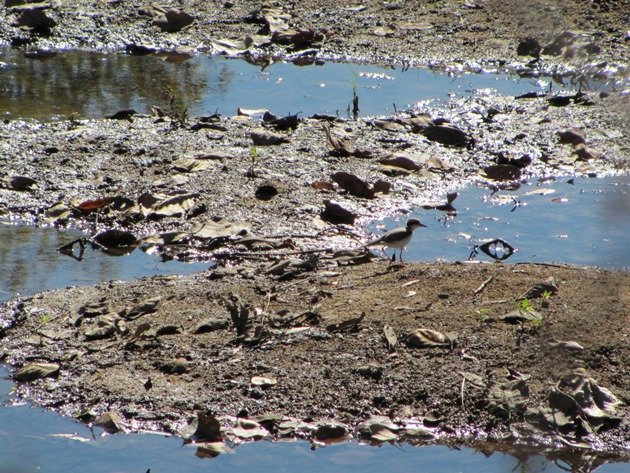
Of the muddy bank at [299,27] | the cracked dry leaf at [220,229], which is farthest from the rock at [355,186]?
the muddy bank at [299,27]

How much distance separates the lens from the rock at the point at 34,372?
365 centimetres

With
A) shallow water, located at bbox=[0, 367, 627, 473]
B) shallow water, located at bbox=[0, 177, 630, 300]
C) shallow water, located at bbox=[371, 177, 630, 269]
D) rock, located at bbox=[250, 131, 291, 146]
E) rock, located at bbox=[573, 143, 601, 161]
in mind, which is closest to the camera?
shallow water, located at bbox=[0, 367, 627, 473]

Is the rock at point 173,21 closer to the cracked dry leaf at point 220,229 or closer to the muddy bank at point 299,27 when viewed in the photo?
the muddy bank at point 299,27

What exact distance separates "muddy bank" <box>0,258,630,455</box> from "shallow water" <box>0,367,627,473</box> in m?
0.09

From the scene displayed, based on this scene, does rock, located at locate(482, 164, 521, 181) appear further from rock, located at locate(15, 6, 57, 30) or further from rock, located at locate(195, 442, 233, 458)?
rock, located at locate(15, 6, 57, 30)

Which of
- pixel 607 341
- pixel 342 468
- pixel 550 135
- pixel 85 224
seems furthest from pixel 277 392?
pixel 550 135

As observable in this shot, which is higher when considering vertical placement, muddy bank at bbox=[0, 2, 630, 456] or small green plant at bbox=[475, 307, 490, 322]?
small green plant at bbox=[475, 307, 490, 322]

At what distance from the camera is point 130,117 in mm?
7133

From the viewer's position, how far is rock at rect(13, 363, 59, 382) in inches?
144

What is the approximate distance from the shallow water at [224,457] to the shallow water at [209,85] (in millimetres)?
4432

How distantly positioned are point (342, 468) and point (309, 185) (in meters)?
2.99

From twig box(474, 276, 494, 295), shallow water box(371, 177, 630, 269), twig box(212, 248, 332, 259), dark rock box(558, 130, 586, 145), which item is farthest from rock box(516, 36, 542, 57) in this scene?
twig box(474, 276, 494, 295)

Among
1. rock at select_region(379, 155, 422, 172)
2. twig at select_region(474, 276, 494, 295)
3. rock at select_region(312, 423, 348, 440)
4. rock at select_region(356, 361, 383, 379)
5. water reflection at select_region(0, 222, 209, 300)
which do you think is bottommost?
water reflection at select_region(0, 222, 209, 300)

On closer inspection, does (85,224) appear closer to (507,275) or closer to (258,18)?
(507,275)
